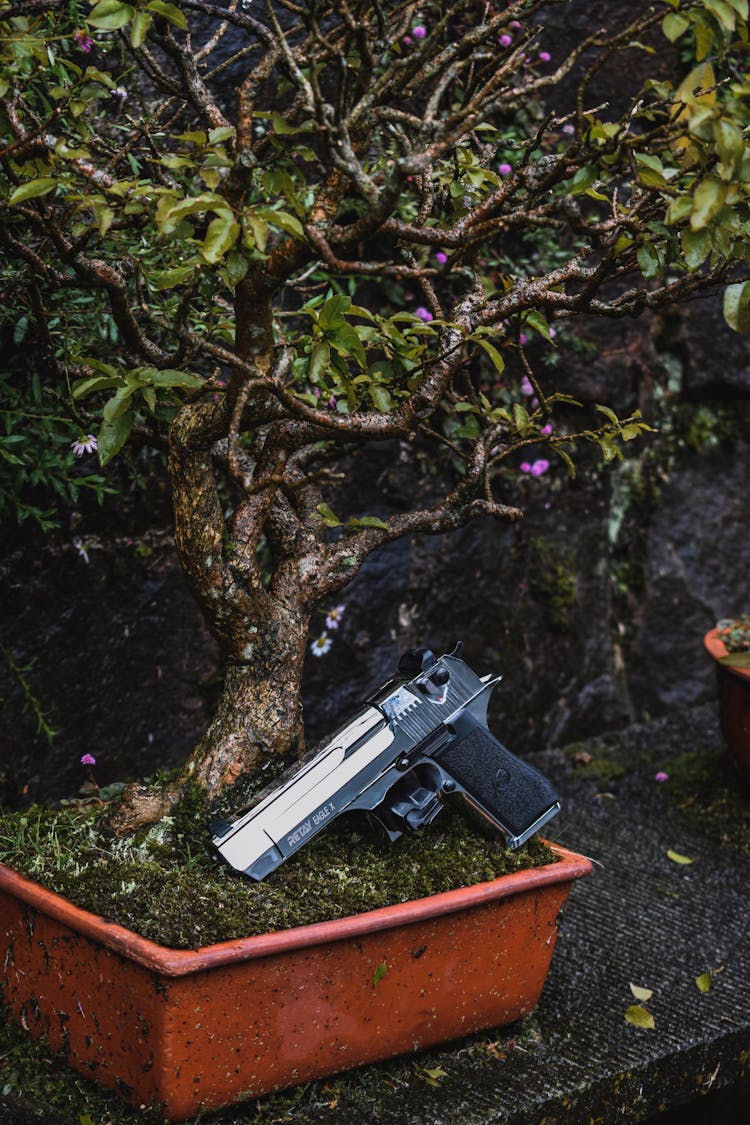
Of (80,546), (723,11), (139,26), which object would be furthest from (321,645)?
(723,11)

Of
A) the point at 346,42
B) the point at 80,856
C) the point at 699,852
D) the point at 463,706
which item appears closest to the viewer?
the point at 346,42

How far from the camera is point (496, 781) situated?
159cm

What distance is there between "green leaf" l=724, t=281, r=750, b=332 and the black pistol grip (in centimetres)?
69

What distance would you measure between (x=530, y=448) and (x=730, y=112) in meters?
1.62

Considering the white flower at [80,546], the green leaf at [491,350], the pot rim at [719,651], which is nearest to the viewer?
the green leaf at [491,350]

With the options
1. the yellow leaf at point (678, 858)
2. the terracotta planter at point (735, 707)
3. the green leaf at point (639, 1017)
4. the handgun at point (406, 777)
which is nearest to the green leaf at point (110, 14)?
the handgun at point (406, 777)

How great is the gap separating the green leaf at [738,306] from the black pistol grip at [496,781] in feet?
2.27

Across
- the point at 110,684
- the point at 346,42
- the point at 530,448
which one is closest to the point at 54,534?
the point at 110,684

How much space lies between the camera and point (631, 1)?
281 centimetres

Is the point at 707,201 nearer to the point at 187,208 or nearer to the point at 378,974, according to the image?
the point at 187,208

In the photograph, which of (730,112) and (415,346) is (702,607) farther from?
(730,112)

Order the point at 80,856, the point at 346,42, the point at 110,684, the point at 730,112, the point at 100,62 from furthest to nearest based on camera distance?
the point at 110,684 → the point at 100,62 → the point at 80,856 → the point at 346,42 → the point at 730,112

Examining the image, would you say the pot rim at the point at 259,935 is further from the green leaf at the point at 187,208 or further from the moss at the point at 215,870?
the green leaf at the point at 187,208

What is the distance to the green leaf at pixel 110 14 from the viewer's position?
1145mm
